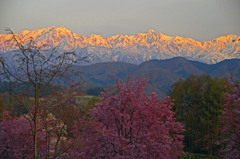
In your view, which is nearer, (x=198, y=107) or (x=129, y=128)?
(x=129, y=128)

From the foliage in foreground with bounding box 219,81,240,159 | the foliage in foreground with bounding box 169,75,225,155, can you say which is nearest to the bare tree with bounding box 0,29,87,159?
the foliage in foreground with bounding box 219,81,240,159

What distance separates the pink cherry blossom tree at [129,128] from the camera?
589 inches

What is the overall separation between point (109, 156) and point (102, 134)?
1224 mm

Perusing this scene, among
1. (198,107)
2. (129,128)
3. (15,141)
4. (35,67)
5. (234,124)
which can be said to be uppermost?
(35,67)

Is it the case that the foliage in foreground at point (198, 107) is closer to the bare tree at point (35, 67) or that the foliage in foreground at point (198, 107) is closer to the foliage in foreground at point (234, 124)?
the foliage in foreground at point (234, 124)

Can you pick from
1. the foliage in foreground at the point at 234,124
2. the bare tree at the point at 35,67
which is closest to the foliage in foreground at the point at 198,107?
the foliage in foreground at the point at 234,124

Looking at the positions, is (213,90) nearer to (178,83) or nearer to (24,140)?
(178,83)

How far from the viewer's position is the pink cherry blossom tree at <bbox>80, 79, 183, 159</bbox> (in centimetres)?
1496

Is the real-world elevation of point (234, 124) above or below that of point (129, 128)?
above

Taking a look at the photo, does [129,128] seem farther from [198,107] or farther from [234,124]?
[198,107]

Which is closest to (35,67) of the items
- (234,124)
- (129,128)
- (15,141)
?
(129,128)

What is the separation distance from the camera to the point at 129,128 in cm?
1608

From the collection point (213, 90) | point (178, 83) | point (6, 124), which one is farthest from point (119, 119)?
point (178, 83)

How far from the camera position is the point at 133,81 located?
17.8 metres
